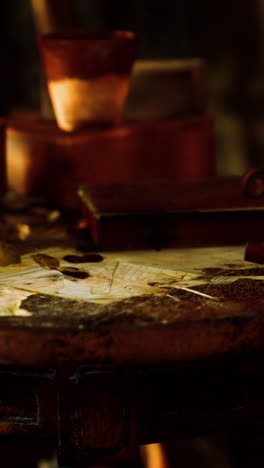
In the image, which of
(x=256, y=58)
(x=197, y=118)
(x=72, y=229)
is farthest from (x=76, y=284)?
(x=256, y=58)

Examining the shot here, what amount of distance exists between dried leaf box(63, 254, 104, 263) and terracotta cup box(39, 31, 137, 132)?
0.44m

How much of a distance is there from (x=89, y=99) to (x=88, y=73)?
0.18ft

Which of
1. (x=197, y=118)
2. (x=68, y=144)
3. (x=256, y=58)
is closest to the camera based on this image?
(x=68, y=144)

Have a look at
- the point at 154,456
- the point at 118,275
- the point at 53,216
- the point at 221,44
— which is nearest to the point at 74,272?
the point at 118,275

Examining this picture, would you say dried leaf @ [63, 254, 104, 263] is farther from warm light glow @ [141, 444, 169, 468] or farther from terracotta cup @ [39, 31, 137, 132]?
warm light glow @ [141, 444, 169, 468]

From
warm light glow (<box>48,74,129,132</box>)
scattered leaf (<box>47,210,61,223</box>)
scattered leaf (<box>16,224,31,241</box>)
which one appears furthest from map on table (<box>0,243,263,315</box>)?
warm light glow (<box>48,74,129,132</box>)

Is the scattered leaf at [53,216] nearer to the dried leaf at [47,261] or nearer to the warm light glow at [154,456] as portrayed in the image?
the dried leaf at [47,261]

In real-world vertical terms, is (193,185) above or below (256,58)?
below

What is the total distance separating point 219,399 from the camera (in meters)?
0.74

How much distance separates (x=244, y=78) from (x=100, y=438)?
1.38m

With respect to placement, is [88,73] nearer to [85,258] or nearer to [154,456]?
[85,258]

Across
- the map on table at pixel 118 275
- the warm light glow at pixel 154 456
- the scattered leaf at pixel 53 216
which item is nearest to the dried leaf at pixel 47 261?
the map on table at pixel 118 275

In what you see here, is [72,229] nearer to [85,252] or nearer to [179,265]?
[85,252]

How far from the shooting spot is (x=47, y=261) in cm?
98
